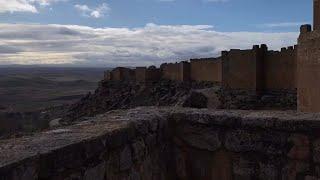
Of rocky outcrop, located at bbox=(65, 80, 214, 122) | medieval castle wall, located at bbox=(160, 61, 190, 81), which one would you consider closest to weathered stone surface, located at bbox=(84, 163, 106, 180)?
rocky outcrop, located at bbox=(65, 80, 214, 122)

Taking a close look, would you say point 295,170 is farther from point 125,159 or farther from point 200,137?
point 125,159

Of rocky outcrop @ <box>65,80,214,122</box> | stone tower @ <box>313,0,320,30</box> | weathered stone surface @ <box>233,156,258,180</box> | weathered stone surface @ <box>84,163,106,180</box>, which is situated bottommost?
rocky outcrop @ <box>65,80,214,122</box>

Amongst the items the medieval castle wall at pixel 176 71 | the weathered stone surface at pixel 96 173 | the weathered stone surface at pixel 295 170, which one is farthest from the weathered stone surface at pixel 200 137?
the medieval castle wall at pixel 176 71

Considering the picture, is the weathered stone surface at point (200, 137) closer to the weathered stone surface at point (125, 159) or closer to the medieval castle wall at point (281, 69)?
the weathered stone surface at point (125, 159)

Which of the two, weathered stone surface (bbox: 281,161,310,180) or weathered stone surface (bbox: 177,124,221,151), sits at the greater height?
weathered stone surface (bbox: 177,124,221,151)

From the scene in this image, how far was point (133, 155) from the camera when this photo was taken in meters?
3.54

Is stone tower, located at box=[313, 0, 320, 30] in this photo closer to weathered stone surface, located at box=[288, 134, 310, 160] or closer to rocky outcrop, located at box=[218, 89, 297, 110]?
rocky outcrop, located at box=[218, 89, 297, 110]

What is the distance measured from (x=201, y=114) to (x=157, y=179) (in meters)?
0.64

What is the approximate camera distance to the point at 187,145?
413cm

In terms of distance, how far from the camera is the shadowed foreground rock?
305cm

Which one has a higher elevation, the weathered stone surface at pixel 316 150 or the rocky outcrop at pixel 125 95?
the weathered stone surface at pixel 316 150

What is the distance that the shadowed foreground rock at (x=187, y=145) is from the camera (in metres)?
3.05

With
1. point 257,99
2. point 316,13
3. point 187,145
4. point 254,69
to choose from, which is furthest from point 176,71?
point 187,145

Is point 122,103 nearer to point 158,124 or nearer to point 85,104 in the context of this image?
point 85,104
